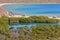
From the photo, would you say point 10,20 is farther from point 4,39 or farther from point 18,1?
point 18,1

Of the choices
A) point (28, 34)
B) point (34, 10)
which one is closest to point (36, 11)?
point (34, 10)

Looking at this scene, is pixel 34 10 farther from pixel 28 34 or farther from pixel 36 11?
pixel 28 34

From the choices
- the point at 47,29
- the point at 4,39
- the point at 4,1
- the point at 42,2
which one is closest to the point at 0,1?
the point at 4,1

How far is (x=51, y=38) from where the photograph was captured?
1496 cm

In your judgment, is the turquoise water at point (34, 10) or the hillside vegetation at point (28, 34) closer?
the hillside vegetation at point (28, 34)

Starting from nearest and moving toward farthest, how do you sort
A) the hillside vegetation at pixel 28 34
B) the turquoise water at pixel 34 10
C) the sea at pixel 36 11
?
the hillside vegetation at pixel 28 34, the sea at pixel 36 11, the turquoise water at pixel 34 10

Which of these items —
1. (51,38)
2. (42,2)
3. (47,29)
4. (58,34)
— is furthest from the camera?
(42,2)

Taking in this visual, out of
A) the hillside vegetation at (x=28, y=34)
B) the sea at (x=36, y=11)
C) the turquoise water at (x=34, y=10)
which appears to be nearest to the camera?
the hillside vegetation at (x=28, y=34)

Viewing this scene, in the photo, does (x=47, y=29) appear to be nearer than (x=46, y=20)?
Yes

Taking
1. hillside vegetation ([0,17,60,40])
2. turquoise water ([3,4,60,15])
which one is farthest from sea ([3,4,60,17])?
hillside vegetation ([0,17,60,40])

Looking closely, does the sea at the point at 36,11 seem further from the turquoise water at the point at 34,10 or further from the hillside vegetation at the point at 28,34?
the hillside vegetation at the point at 28,34

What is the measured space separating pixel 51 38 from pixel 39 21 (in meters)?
15.5

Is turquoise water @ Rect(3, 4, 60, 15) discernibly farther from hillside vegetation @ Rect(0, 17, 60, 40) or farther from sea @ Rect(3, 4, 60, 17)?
hillside vegetation @ Rect(0, 17, 60, 40)

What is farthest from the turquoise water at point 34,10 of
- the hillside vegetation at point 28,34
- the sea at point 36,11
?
the hillside vegetation at point 28,34
